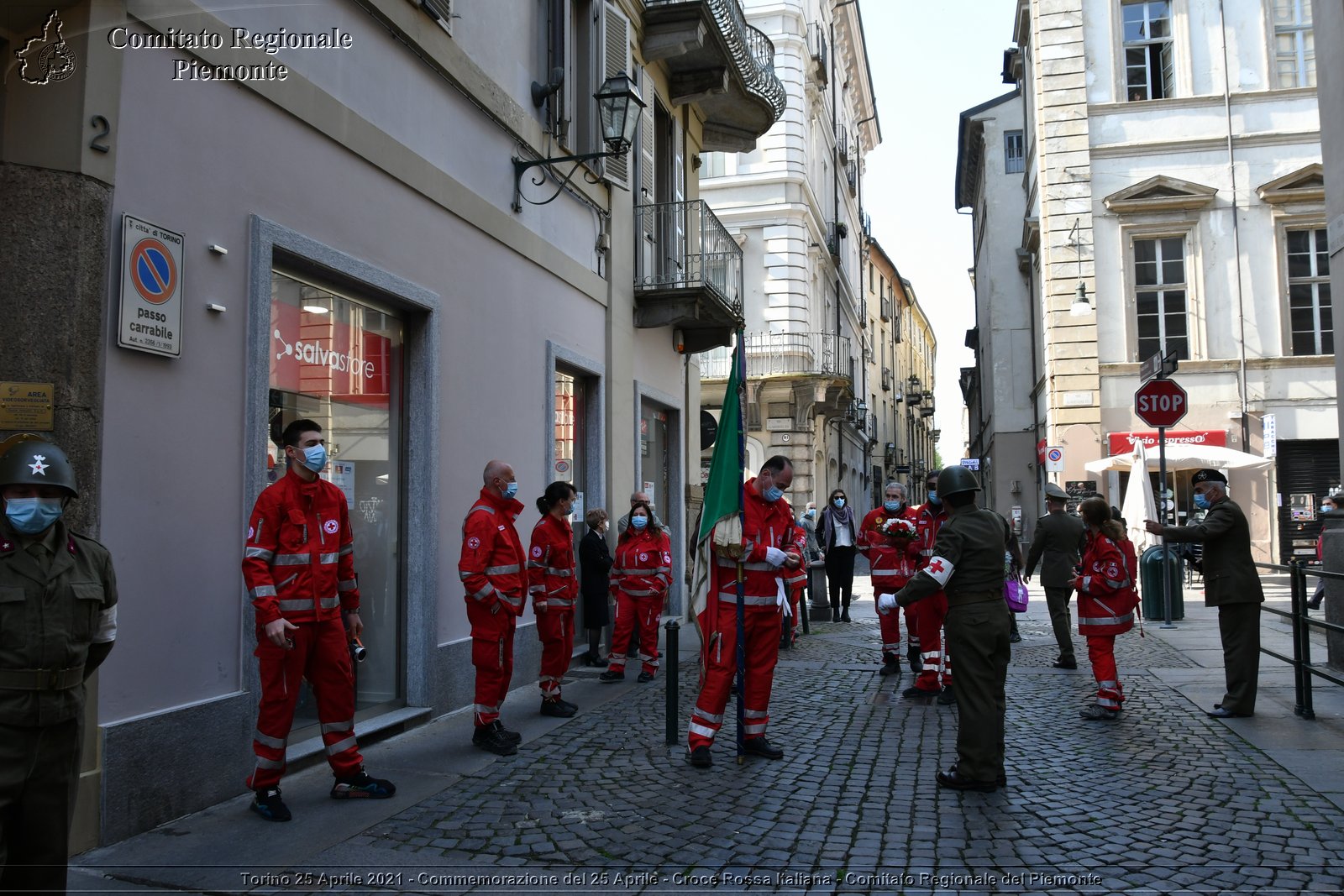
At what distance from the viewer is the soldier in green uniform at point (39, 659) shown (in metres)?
3.58

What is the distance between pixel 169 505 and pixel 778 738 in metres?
4.31

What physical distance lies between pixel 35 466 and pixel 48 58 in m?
2.41

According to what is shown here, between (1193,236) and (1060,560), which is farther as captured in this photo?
(1193,236)

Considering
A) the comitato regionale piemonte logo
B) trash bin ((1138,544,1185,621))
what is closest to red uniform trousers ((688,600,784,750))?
the comitato regionale piemonte logo

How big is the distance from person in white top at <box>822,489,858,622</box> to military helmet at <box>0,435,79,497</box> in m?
12.2

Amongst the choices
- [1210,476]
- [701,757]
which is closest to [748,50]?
[1210,476]

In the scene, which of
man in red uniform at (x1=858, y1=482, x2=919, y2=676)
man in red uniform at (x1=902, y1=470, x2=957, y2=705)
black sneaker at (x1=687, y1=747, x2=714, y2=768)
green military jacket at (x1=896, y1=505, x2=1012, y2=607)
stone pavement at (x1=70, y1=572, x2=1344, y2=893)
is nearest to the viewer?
stone pavement at (x1=70, y1=572, x2=1344, y2=893)

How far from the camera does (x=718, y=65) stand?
15.1 m

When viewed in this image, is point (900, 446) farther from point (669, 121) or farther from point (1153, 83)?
point (669, 121)

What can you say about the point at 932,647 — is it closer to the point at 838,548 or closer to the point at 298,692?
the point at 298,692

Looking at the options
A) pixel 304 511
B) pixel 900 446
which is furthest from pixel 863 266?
pixel 304 511

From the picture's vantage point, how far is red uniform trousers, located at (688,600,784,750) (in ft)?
22.1

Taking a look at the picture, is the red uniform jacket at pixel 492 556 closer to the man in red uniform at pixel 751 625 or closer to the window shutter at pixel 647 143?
the man in red uniform at pixel 751 625

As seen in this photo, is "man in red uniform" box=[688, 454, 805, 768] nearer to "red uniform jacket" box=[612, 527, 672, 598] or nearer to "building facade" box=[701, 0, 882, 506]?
"red uniform jacket" box=[612, 527, 672, 598]
